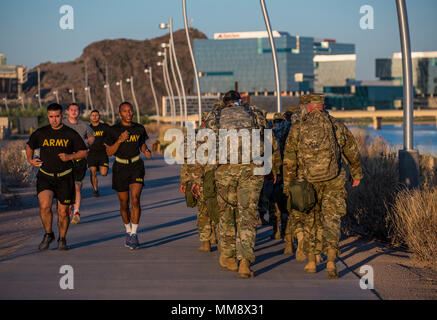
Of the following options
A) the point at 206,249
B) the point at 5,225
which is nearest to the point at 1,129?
the point at 5,225

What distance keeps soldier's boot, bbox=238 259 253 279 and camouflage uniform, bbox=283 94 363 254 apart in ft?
2.45

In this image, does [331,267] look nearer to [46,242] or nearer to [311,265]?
[311,265]

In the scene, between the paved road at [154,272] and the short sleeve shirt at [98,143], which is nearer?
the paved road at [154,272]

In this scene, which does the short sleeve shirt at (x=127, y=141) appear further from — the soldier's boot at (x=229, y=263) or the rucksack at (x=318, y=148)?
the rucksack at (x=318, y=148)

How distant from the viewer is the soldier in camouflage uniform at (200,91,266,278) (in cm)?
839

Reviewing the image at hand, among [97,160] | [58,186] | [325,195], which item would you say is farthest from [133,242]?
[97,160]

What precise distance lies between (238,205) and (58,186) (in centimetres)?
278

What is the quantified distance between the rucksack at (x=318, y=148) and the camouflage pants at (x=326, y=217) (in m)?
0.14

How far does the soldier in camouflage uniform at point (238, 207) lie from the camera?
8391mm

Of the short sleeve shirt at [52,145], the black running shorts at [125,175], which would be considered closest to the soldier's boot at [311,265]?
the black running shorts at [125,175]

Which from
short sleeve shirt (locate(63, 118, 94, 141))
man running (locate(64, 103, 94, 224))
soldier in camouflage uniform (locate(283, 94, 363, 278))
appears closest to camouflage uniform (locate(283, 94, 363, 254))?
soldier in camouflage uniform (locate(283, 94, 363, 278))

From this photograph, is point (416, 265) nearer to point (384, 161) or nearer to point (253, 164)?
point (253, 164)

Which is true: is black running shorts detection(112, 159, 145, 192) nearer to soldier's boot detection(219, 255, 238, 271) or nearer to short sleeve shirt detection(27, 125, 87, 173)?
short sleeve shirt detection(27, 125, 87, 173)

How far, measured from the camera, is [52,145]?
9.99 meters
